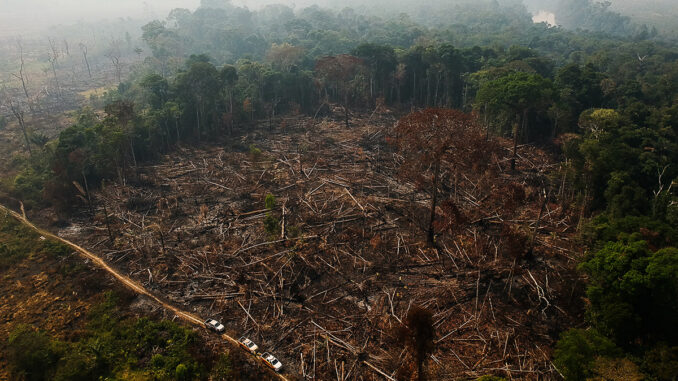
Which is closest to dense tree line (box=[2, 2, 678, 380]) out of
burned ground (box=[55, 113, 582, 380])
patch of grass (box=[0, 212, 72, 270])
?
burned ground (box=[55, 113, 582, 380])

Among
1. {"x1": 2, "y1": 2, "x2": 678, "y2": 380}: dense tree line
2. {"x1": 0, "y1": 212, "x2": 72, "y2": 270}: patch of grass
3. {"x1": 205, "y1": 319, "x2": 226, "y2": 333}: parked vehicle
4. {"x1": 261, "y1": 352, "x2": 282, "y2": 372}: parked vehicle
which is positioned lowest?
{"x1": 261, "y1": 352, "x2": 282, "y2": 372}: parked vehicle

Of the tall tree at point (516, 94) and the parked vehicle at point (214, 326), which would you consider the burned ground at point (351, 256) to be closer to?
the parked vehicle at point (214, 326)

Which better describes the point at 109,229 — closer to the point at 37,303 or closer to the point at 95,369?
the point at 37,303

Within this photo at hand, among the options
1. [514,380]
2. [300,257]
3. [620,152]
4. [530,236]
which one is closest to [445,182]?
[530,236]

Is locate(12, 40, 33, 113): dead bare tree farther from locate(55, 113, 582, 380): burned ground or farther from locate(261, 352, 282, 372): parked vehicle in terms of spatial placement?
locate(261, 352, 282, 372): parked vehicle

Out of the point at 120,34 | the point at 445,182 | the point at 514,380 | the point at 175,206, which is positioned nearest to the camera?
the point at 514,380

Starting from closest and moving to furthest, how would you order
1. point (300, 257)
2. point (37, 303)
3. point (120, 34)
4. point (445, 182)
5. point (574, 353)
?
point (574, 353)
point (37, 303)
point (300, 257)
point (445, 182)
point (120, 34)

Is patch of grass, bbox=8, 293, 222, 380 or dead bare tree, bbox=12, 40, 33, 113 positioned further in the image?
dead bare tree, bbox=12, 40, 33, 113

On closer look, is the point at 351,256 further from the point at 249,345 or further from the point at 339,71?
the point at 339,71
